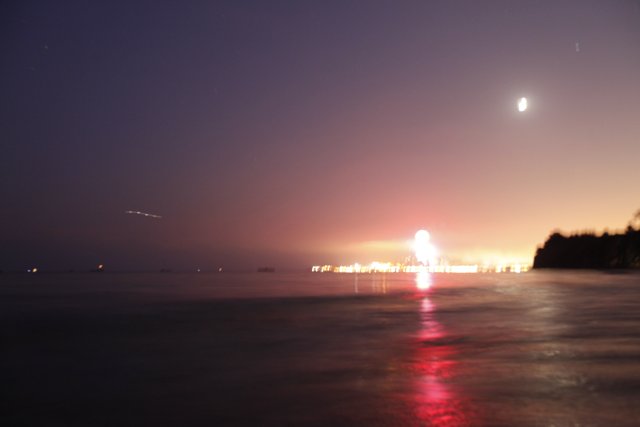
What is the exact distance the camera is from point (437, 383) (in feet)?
19.4

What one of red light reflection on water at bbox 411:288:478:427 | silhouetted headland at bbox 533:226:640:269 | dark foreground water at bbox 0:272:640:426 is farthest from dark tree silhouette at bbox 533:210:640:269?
red light reflection on water at bbox 411:288:478:427

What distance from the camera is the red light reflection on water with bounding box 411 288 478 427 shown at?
4656mm

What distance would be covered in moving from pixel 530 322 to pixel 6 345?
364 inches

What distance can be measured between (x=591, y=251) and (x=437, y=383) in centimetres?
5204

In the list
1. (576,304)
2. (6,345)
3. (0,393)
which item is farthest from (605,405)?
(576,304)

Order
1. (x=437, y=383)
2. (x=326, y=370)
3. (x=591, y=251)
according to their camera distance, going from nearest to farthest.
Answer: (x=437, y=383)
(x=326, y=370)
(x=591, y=251)

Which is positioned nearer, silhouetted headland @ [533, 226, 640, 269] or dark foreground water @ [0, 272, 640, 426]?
dark foreground water @ [0, 272, 640, 426]

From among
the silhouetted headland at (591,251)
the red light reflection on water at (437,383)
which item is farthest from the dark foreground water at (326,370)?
the silhouetted headland at (591,251)

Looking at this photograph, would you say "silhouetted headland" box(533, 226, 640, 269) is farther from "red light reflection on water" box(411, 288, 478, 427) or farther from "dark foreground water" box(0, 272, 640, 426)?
"red light reflection on water" box(411, 288, 478, 427)

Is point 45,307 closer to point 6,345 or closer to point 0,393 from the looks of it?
point 6,345

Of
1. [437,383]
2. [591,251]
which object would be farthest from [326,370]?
[591,251]

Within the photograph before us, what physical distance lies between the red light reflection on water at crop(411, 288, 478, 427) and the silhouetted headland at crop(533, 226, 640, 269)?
139 feet

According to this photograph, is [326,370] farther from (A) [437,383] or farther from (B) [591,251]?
(B) [591,251]

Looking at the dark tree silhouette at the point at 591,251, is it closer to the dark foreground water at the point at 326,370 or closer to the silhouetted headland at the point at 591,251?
the silhouetted headland at the point at 591,251
